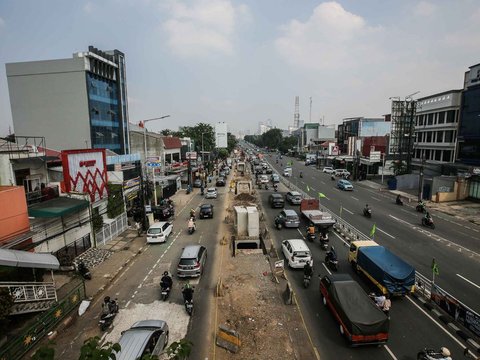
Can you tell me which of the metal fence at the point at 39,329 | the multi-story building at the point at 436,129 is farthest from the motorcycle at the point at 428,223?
the metal fence at the point at 39,329

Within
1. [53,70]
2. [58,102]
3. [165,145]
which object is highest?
[53,70]

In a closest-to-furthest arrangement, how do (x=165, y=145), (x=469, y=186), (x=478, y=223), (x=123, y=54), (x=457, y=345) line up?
(x=457, y=345)
(x=478, y=223)
(x=469, y=186)
(x=123, y=54)
(x=165, y=145)

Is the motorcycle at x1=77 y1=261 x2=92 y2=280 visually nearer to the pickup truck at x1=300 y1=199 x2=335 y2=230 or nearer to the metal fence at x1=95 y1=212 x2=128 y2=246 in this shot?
the metal fence at x1=95 y1=212 x2=128 y2=246

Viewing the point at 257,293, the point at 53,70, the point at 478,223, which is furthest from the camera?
the point at 53,70

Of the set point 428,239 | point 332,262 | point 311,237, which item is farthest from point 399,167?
point 332,262

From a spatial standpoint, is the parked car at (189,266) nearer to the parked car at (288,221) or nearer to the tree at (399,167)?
the parked car at (288,221)

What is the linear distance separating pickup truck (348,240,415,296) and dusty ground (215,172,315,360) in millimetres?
4617

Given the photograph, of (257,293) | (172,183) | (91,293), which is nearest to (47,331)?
(91,293)

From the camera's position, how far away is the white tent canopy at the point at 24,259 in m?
11.4

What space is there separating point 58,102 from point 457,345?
5346 cm

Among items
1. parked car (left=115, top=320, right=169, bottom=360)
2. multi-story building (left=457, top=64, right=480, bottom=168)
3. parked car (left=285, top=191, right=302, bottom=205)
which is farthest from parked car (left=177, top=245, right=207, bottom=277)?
multi-story building (left=457, top=64, right=480, bottom=168)

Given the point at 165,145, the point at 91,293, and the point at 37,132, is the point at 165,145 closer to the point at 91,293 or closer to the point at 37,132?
the point at 37,132

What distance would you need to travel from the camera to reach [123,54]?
183ft

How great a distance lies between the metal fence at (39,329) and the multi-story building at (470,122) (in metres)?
49.2
